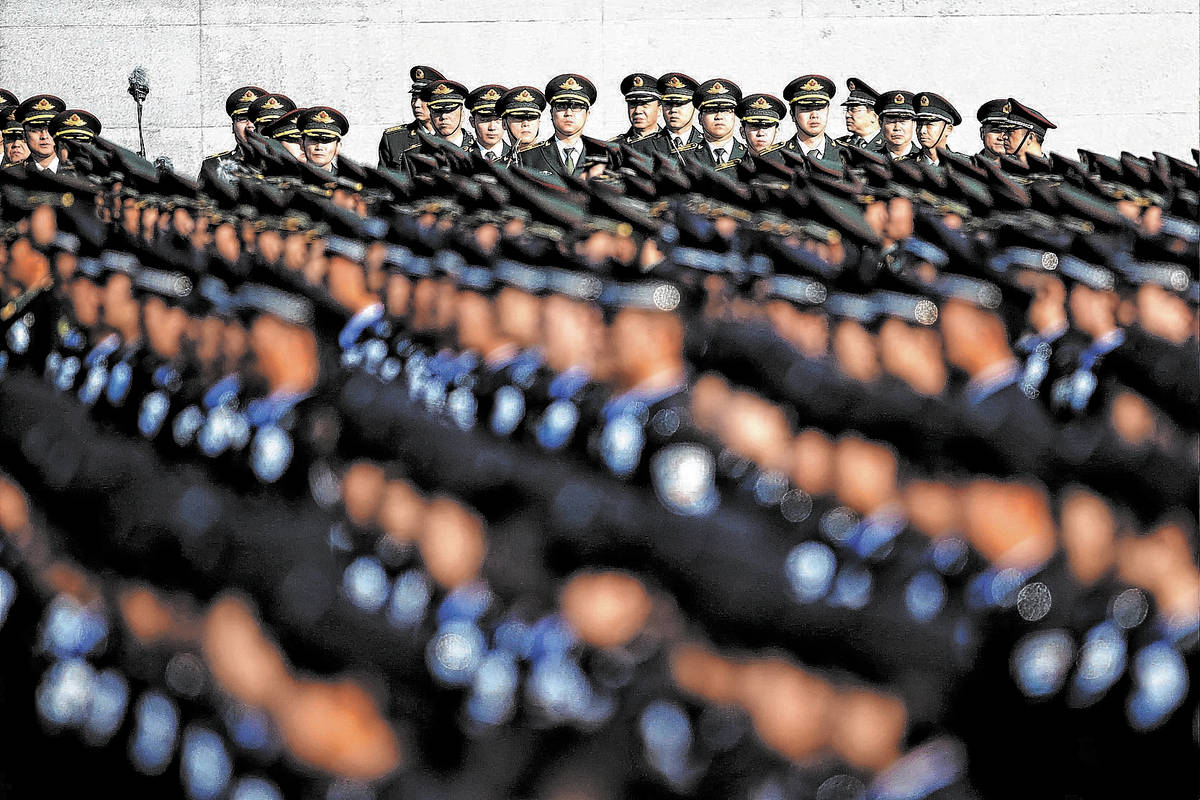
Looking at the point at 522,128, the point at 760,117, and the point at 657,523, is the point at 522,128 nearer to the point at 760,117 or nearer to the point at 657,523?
the point at 760,117

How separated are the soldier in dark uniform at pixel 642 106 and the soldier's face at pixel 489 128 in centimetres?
74

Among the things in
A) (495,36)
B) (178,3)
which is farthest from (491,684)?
(178,3)

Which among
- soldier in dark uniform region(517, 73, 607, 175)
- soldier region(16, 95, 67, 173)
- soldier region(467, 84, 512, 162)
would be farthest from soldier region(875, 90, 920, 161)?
soldier region(16, 95, 67, 173)

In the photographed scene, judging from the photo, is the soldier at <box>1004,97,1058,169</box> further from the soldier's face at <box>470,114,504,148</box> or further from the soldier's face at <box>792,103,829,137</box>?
the soldier's face at <box>470,114,504,148</box>

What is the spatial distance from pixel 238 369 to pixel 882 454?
1.72 ft

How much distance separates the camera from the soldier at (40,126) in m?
7.28

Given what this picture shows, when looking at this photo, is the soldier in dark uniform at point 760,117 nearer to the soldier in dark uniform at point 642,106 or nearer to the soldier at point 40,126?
the soldier in dark uniform at point 642,106

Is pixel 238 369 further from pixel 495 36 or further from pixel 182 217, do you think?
pixel 495 36

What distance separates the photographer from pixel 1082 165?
182 cm

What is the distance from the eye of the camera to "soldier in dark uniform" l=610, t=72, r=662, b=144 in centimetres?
780

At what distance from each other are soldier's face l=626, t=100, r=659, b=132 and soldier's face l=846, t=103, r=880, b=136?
124cm

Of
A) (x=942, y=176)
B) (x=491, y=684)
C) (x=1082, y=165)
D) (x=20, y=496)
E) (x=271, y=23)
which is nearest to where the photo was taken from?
(x=491, y=684)

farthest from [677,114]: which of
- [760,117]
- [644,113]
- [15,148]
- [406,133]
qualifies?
[15,148]

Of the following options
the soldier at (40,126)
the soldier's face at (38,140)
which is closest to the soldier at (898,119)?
the soldier at (40,126)
